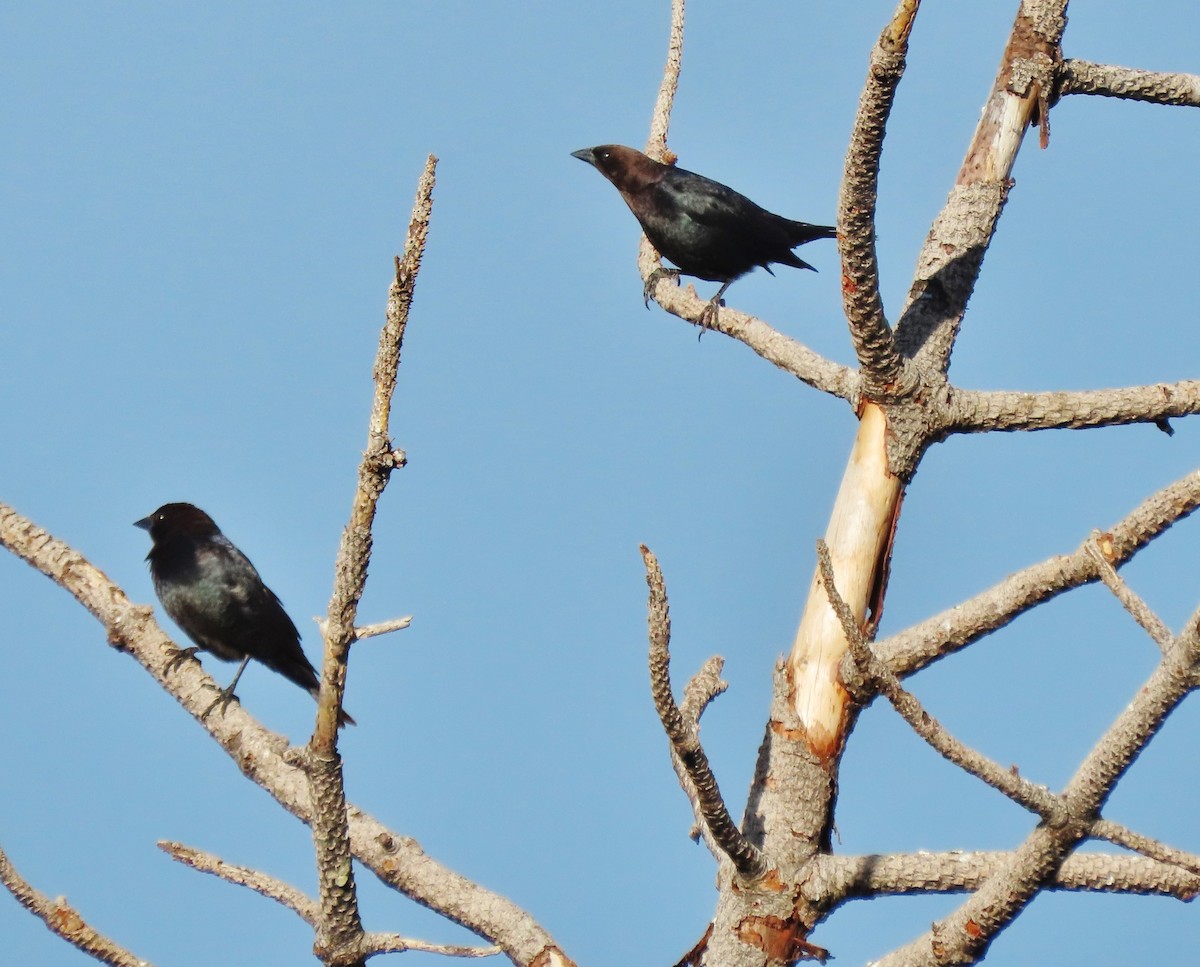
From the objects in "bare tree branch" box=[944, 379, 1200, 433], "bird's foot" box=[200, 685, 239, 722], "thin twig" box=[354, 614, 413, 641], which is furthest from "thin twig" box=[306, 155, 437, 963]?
"bare tree branch" box=[944, 379, 1200, 433]

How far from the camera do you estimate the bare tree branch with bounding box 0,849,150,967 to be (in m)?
3.37

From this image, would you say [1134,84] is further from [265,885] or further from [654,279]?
[265,885]

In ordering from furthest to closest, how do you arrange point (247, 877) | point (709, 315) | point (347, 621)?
point (709, 315) < point (247, 877) < point (347, 621)

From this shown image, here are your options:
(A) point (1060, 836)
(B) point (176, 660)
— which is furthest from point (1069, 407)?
(B) point (176, 660)

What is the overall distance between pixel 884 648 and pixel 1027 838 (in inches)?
42.9

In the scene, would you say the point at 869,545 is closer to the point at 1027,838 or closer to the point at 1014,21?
the point at 1027,838

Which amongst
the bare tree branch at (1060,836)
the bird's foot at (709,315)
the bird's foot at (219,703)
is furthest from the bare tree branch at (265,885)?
the bird's foot at (709,315)

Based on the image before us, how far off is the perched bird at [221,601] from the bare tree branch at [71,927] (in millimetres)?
3416

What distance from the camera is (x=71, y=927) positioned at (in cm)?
338

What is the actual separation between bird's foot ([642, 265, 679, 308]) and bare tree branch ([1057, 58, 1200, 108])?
2719 mm

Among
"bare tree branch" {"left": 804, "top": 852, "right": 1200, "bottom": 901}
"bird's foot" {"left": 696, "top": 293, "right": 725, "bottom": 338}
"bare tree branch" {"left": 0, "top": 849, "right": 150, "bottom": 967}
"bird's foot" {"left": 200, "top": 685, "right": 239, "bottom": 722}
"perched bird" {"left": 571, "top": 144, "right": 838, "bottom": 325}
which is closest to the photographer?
"bare tree branch" {"left": 0, "top": 849, "right": 150, "bottom": 967}

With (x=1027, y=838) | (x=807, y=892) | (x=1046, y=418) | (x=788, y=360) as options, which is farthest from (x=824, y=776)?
(x=788, y=360)

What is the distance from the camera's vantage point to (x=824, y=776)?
432 centimetres

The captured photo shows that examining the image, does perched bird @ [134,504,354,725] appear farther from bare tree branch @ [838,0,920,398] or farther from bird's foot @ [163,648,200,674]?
bare tree branch @ [838,0,920,398]
